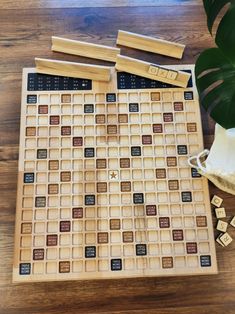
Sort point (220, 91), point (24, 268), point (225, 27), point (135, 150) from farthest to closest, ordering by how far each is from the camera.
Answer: point (135, 150)
point (24, 268)
point (220, 91)
point (225, 27)

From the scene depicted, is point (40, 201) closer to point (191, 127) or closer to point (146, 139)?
point (146, 139)

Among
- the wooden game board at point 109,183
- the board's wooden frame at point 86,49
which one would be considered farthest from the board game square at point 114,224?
the board's wooden frame at point 86,49

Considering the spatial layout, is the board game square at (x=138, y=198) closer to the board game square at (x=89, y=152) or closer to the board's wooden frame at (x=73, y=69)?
the board game square at (x=89, y=152)

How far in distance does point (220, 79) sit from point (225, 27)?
5.9 inches

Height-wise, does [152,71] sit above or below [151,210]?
above

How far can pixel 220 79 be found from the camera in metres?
0.76

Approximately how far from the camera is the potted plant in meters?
0.64

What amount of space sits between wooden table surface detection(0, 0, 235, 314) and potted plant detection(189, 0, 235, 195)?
0.08 m

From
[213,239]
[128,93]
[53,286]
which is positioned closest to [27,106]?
[128,93]

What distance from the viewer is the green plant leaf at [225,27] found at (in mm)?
612

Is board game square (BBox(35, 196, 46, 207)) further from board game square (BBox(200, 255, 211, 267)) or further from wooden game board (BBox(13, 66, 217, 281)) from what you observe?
board game square (BBox(200, 255, 211, 267))

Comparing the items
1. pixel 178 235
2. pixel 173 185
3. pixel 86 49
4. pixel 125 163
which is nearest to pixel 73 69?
pixel 86 49

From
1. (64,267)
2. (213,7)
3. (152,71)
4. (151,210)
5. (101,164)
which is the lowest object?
(64,267)

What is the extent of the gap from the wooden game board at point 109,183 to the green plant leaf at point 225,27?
440 mm
